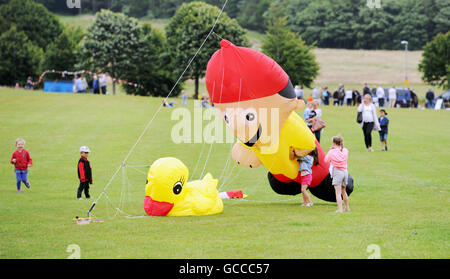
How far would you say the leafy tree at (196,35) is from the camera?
59.5 m

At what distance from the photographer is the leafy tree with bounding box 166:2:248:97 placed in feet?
195

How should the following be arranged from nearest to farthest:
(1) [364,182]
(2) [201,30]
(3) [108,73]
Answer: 1. (1) [364,182]
2. (2) [201,30]
3. (3) [108,73]

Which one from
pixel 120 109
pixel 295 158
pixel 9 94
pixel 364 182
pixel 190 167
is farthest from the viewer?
pixel 9 94

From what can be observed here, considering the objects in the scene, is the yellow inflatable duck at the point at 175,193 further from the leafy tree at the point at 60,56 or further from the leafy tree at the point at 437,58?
the leafy tree at the point at 437,58

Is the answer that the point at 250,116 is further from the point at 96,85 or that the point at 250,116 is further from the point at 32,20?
the point at 32,20

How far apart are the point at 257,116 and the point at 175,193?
236cm

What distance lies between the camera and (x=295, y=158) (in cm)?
1388

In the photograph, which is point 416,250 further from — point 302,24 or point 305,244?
point 302,24

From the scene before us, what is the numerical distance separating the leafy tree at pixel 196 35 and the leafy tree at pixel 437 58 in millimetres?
26197

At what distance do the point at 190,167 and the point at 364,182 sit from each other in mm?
6675

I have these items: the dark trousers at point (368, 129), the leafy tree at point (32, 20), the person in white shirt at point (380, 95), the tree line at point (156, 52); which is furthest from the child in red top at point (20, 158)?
the leafy tree at point (32, 20)

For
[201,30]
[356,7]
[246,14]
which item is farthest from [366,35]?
[201,30]

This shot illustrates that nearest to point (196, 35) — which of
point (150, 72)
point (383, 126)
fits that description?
point (150, 72)

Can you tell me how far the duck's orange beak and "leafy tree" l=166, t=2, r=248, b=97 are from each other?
150 ft
